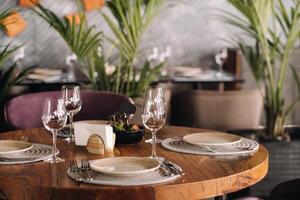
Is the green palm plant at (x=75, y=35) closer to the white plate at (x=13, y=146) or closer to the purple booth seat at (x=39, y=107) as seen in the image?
the purple booth seat at (x=39, y=107)

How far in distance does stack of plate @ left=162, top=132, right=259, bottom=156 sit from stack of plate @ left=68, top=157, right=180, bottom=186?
28 centimetres

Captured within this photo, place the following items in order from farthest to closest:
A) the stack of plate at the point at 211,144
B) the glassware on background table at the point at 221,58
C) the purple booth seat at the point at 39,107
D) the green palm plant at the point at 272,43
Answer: the glassware on background table at the point at 221,58 < the green palm plant at the point at 272,43 < the purple booth seat at the point at 39,107 < the stack of plate at the point at 211,144

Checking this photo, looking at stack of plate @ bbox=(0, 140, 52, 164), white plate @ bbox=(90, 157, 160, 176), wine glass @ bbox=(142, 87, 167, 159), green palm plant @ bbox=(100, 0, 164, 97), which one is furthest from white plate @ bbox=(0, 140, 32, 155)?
green palm plant @ bbox=(100, 0, 164, 97)

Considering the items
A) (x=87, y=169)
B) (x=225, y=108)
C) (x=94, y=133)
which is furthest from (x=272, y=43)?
(x=87, y=169)

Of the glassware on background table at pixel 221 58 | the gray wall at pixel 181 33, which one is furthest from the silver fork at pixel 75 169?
the gray wall at pixel 181 33

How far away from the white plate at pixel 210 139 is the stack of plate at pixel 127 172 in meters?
0.35

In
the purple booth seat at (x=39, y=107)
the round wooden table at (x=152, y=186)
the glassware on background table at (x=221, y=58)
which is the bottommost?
the round wooden table at (x=152, y=186)

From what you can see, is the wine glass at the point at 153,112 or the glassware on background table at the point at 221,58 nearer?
the wine glass at the point at 153,112

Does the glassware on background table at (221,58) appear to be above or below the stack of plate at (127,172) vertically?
above

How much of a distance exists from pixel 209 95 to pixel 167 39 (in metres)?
2.53

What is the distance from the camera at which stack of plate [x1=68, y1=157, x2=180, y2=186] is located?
1.75 meters

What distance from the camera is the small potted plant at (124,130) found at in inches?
90.5

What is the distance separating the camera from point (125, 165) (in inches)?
75.6

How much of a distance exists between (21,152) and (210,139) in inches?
28.7
